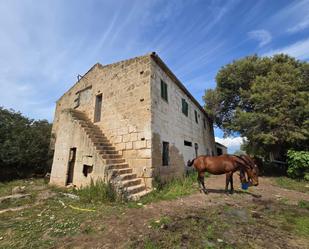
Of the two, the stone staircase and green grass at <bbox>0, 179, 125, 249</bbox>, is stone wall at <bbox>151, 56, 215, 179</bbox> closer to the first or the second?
the stone staircase

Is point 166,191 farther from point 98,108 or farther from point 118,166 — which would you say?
point 98,108

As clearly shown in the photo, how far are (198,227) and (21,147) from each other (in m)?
12.0

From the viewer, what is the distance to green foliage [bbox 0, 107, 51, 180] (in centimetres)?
1044

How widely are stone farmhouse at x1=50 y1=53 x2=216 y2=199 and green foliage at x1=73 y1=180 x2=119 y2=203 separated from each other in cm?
27

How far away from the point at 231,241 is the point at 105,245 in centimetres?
221

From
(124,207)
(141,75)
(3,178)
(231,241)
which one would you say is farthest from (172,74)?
(3,178)

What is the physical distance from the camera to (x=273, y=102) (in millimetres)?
10922

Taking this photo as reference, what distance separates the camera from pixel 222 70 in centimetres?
1602

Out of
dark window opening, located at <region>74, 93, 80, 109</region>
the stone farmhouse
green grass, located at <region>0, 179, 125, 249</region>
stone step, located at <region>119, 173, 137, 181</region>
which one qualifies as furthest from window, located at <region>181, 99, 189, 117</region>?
green grass, located at <region>0, 179, 125, 249</region>

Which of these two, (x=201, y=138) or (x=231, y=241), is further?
(x=201, y=138)

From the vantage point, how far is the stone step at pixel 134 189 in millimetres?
5775

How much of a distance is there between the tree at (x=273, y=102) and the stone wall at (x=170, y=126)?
4222 millimetres

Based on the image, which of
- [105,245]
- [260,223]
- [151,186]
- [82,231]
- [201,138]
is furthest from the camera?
[201,138]

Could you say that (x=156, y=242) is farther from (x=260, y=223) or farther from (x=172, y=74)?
(x=172, y=74)
